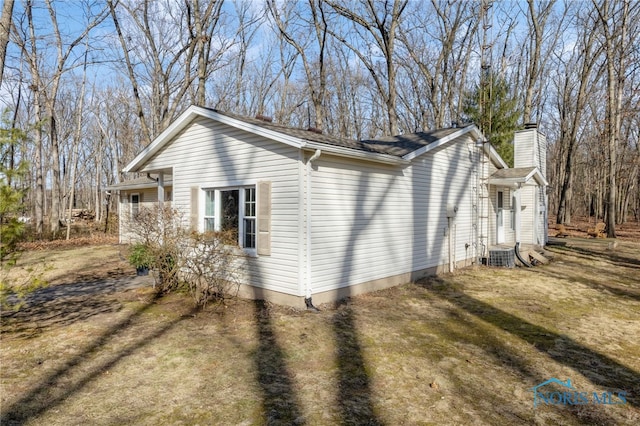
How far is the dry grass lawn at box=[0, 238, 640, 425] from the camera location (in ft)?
11.6

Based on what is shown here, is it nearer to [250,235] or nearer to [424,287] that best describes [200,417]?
[250,235]

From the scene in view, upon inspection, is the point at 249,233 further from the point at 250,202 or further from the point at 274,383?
the point at 274,383

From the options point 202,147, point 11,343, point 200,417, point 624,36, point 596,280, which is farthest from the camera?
point 624,36

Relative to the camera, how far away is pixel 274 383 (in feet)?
13.4

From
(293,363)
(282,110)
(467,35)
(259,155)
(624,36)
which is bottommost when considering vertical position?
(293,363)

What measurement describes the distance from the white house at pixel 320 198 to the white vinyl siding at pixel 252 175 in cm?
2

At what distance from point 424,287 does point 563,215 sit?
75.6 ft

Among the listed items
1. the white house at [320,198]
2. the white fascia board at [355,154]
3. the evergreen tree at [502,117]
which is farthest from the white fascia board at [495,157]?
the evergreen tree at [502,117]

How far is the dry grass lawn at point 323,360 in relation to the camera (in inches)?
139

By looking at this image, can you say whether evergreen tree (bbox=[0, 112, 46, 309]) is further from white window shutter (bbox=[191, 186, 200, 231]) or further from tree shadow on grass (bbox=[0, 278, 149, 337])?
white window shutter (bbox=[191, 186, 200, 231])

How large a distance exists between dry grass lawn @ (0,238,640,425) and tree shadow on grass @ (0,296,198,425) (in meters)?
0.02

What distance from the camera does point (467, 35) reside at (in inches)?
888

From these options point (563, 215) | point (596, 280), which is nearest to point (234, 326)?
point (596, 280)

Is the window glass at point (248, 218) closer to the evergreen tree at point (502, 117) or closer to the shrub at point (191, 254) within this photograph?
the shrub at point (191, 254)
